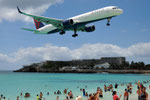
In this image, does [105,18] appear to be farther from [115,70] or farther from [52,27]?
[115,70]

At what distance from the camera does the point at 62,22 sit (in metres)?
42.7

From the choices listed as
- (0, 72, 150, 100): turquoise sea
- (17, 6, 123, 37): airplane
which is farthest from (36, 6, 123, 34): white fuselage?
(0, 72, 150, 100): turquoise sea

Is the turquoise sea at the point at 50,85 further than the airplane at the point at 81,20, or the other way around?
the turquoise sea at the point at 50,85

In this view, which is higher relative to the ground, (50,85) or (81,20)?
(81,20)

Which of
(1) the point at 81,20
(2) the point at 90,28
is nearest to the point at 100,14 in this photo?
(1) the point at 81,20

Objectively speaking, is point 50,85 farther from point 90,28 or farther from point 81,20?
point 81,20

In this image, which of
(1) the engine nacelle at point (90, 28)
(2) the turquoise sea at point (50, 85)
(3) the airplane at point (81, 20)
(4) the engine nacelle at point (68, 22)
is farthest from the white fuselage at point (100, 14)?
(2) the turquoise sea at point (50, 85)

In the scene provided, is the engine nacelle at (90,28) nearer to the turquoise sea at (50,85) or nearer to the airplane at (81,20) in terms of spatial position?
the airplane at (81,20)

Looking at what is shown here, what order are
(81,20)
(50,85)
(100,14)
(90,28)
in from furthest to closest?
(50,85), (90,28), (81,20), (100,14)

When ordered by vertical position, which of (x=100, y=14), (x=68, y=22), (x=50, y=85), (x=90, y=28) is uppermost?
(x=100, y=14)

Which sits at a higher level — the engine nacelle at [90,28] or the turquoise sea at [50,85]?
the engine nacelle at [90,28]

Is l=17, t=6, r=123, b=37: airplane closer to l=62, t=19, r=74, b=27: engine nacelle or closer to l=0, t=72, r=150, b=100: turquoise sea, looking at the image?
A: l=62, t=19, r=74, b=27: engine nacelle

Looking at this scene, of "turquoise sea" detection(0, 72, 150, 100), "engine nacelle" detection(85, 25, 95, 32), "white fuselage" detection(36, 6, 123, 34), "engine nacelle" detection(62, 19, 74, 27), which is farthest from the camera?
"engine nacelle" detection(85, 25, 95, 32)

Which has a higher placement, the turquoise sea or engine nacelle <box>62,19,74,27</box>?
engine nacelle <box>62,19,74,27</box>
